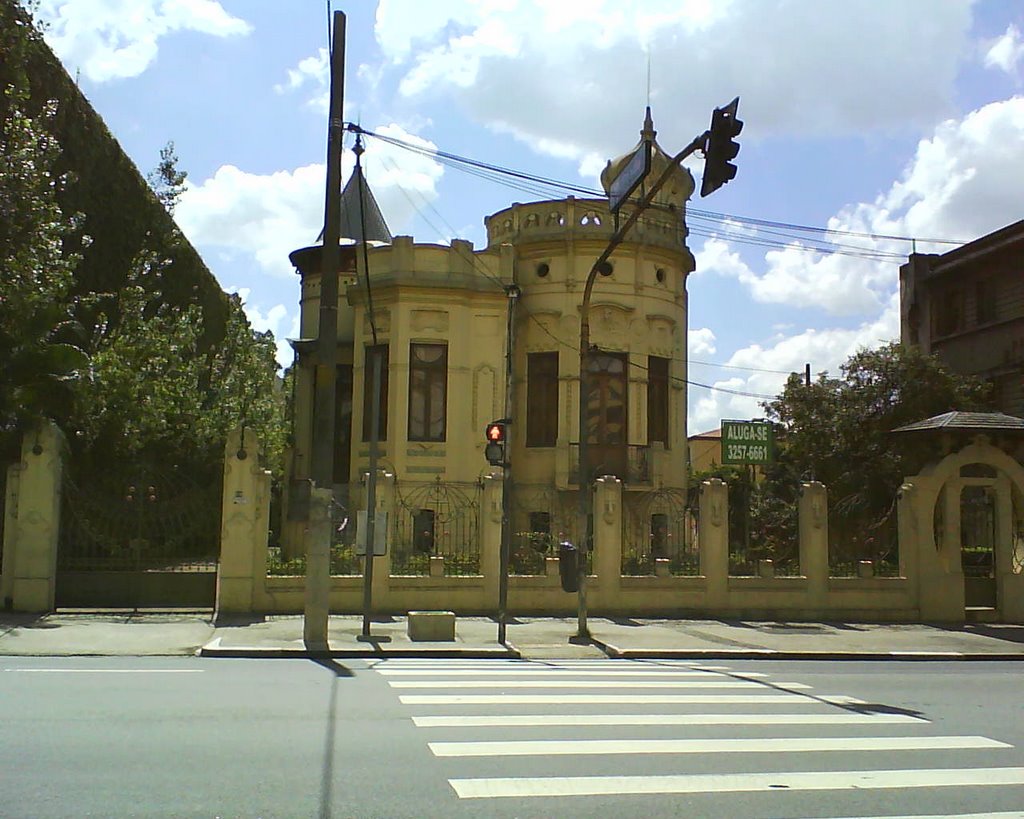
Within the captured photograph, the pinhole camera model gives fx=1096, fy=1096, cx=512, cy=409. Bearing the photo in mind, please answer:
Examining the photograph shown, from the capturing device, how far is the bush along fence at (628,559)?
61.9ft

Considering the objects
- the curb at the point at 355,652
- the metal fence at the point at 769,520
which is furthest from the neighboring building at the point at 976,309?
the curb at the point at 355,652

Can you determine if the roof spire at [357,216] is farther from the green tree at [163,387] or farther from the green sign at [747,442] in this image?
the green sign at [747,442]

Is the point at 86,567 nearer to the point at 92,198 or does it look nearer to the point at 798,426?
the point at 92,198

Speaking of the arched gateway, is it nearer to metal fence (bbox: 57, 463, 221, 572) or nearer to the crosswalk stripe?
the crosswalk stripe

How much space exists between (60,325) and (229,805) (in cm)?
1766

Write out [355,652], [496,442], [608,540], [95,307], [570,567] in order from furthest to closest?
[95,307] < [608,540] < [570,567] < [496,442] < [355,652]

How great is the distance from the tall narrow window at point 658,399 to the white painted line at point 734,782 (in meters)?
21.4

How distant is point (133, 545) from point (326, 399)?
18.6 ft

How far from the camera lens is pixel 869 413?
31.5 metres

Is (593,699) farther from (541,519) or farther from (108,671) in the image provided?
(541,519)

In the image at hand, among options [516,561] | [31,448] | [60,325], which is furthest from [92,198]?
[516,561]

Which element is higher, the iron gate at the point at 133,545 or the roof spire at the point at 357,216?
the roof spire at the point at 357,216

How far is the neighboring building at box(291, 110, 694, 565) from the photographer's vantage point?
27.8 metres

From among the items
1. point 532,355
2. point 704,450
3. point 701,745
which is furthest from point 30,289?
point 704,450
